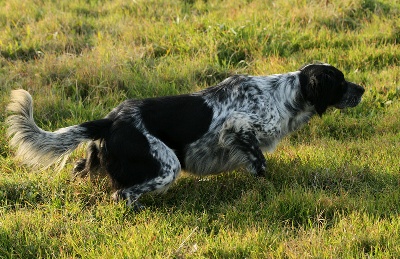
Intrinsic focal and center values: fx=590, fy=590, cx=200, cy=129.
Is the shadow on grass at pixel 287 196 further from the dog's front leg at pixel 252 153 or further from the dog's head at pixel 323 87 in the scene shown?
the dog's head at pixel 323 87

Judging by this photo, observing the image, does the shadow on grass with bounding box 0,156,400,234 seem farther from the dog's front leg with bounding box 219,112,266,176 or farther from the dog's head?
the dog's head

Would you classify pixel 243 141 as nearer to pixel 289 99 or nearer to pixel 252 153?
pixel 252 153

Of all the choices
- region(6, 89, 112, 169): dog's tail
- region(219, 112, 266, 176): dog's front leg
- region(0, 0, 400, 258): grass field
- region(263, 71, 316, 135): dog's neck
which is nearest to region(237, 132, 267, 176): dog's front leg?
region(219, 112, 266, 176): dog's front leg

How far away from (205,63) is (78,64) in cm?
164

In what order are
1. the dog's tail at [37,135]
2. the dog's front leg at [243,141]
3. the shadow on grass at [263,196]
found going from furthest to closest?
the dog's front leg at [243,141], the dog's tail at [37,135], the shadow on grass at [263,196]

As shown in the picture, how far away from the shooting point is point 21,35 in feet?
29.0

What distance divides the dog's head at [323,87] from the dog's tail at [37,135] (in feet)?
6.28

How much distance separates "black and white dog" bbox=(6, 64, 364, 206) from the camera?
4.79 m

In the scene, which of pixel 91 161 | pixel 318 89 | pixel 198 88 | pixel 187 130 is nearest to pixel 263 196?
pixel 187 130

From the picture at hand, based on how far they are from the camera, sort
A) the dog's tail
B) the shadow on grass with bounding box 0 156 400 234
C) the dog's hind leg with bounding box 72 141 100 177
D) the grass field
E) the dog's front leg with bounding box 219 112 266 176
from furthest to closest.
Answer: the dog's front leg with bounding box 219 112 266 176, the dog's hind leg with bounding box 72 141 100 177, the dog's tail, the shadow on grass with bounding box 0 156 400 234, the grass field

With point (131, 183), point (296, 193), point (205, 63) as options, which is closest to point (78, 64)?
point (205, 63)

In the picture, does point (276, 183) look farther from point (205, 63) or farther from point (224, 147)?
point (205, 63)

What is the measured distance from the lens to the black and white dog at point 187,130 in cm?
479

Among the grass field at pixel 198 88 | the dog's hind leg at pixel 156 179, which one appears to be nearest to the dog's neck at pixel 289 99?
the grass field at pixel 198 88
